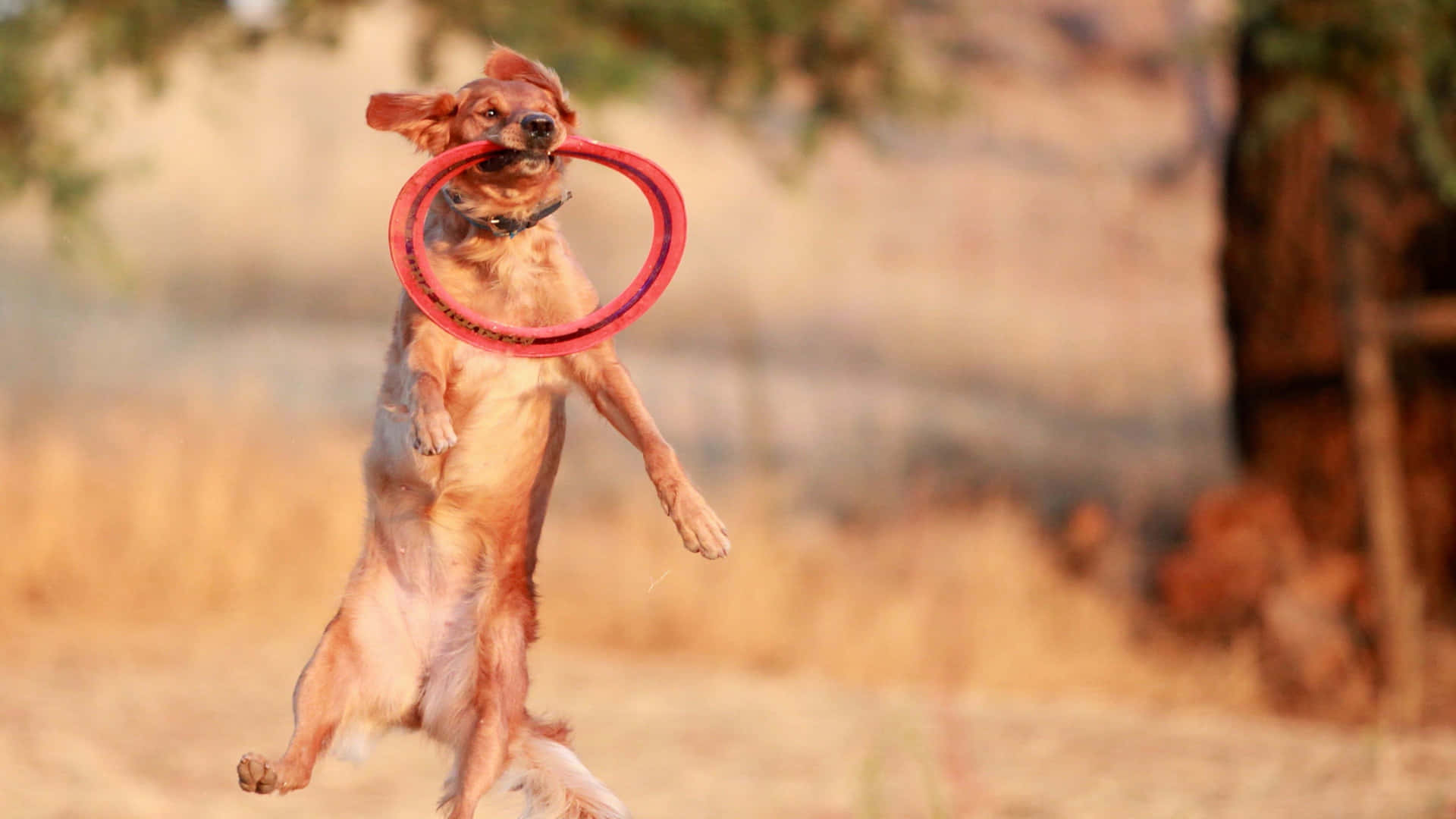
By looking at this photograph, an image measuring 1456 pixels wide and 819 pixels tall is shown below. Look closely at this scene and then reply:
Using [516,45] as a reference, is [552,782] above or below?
below

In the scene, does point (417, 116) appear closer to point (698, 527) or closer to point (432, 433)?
point (432, 433)

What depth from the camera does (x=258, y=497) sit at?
28.5 feet

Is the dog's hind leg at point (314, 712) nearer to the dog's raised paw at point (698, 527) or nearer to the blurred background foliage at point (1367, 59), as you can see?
the dog's raised paw at point (698, 527)

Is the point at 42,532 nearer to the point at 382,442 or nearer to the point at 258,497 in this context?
the point at 258,497

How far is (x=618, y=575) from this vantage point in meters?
11.6

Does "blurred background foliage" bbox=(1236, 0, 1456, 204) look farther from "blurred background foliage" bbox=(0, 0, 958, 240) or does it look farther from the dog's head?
the dog's head

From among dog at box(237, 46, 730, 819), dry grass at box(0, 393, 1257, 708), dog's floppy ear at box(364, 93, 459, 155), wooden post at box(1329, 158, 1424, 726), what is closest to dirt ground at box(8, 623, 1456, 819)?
dry grass at box(0, 393, 1257, 708)

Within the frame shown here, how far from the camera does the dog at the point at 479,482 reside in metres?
1.20

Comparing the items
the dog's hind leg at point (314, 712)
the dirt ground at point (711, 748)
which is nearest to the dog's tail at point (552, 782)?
the dog's hind leg at point (314, 712)

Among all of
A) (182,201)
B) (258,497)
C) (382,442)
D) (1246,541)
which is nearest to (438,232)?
(382,442)

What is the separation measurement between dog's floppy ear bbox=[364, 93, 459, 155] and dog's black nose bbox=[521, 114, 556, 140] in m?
0.08

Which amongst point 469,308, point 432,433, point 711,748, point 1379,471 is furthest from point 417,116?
point 1379,471

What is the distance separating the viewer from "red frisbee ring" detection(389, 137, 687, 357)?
3.77ft

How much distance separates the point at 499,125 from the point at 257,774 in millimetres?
565
